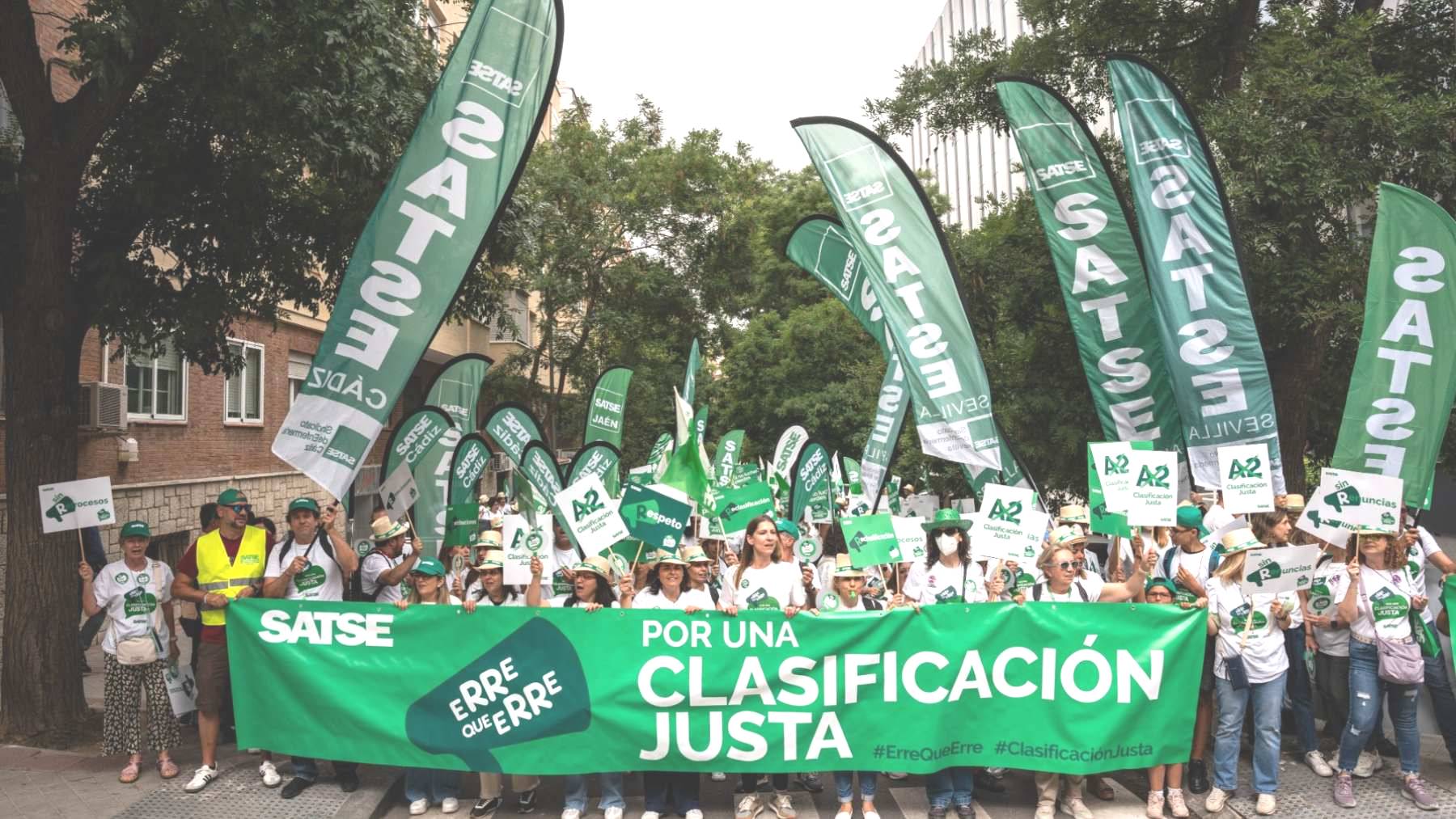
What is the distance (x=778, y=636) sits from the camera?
6445 millimetres

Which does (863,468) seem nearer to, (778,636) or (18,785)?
(778,636)

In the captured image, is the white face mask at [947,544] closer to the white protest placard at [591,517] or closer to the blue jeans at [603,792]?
the white protest placard at [591,517]

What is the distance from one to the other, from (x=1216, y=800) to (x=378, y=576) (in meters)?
5.94

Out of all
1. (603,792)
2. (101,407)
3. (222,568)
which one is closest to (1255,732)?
(603,792)

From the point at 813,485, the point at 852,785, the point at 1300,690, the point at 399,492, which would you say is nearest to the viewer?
the point at 852,785

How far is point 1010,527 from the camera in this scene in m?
6.61

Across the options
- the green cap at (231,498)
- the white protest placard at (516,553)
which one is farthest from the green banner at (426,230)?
the white protest placard at (516,553)

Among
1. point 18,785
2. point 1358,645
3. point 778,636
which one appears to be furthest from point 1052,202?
point 18,785

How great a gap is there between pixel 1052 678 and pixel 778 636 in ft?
5.73

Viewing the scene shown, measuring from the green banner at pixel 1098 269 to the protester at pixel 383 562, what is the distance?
6.07 m

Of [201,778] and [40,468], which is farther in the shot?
[40,468]

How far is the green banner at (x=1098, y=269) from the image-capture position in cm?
901

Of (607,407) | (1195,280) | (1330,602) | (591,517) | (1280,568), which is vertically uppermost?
(1195,280)

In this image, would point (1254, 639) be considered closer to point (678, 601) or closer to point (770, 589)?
point (770, 589)
